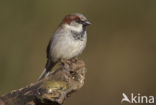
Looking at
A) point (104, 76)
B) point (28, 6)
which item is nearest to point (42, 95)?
point (104, 76)

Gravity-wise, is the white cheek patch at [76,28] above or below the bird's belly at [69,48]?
above

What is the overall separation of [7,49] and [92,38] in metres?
0.74

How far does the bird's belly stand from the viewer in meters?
4.01

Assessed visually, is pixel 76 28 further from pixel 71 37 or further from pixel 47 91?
pixel 47 91

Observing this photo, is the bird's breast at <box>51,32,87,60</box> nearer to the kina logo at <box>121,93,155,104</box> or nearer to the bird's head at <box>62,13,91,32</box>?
the bird's head at <box>62,13,91,32</box>

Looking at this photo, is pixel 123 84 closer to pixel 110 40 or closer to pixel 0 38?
pixel 110 40

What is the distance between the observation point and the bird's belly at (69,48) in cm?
401

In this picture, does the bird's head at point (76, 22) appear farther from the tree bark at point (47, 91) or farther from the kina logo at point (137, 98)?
the tree bark at point (47, 91)

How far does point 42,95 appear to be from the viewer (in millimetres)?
2885

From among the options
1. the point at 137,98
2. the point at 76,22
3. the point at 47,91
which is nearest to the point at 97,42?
the point at 137,98

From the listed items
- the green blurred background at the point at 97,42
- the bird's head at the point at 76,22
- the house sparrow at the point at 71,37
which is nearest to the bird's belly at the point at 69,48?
the house sparrow at the point at 71,37

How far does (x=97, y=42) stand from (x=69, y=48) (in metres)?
0.95

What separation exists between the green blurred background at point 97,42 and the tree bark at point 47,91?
1.63 meters

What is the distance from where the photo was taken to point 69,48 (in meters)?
4.02
